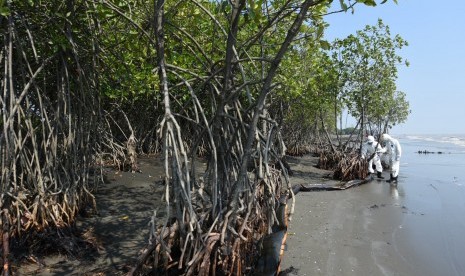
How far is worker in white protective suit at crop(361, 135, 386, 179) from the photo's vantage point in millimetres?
12141

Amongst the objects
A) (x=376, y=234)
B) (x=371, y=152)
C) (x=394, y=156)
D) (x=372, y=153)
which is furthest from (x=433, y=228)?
(x=371, y=152)

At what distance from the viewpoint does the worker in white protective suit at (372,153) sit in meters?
12.1

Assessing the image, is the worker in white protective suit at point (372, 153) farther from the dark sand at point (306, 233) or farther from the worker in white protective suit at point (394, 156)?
the dark sand at point (306, 233)

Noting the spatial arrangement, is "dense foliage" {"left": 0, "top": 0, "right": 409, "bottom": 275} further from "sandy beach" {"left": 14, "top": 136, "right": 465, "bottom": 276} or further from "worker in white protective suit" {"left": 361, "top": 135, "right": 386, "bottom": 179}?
"worker in white protective suit" {"left": 361, "top": 135, "right": 386, "bottom": 179}

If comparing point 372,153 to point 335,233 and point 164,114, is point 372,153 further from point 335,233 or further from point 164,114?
point 164,114

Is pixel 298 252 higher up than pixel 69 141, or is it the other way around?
pixel 69 141

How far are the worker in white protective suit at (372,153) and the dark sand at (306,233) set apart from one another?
9.87 ft

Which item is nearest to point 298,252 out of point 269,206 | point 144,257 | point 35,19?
point 269,206

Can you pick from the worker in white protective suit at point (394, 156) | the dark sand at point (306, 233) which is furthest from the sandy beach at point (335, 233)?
the worker in white protective suit at point (394, 156)

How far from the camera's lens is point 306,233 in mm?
5750

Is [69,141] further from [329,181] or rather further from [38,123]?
[329,181]

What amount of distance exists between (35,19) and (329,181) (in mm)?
8481

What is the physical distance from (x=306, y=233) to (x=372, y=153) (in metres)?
7.55

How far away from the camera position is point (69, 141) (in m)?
5.48
